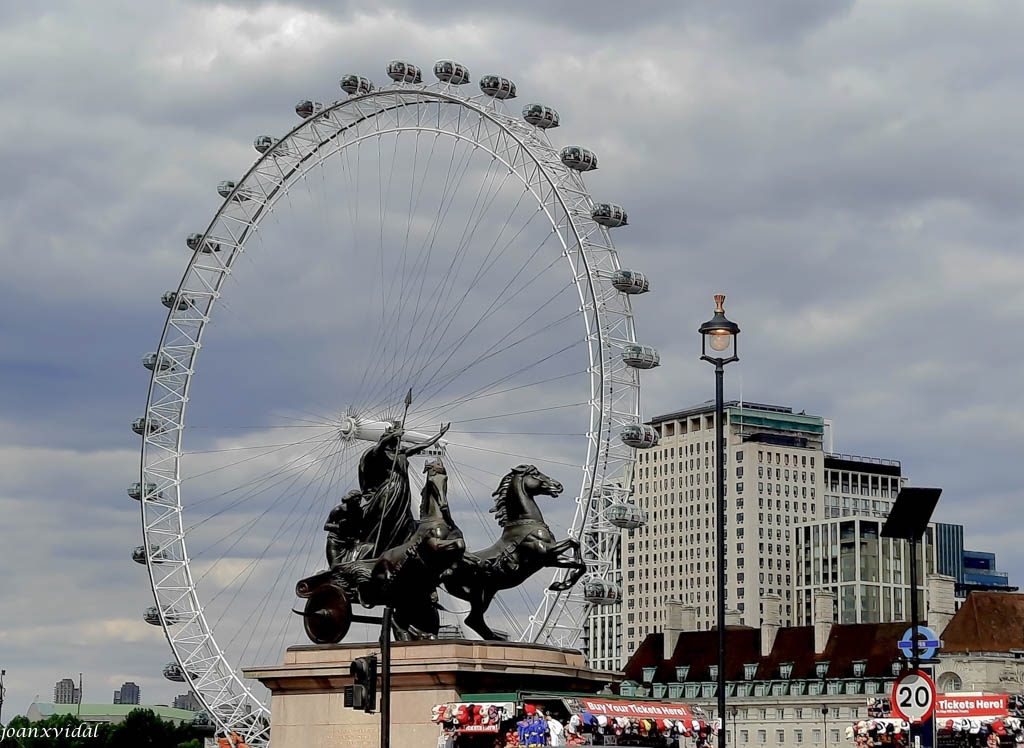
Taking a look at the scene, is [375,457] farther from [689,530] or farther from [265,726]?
[689,530]

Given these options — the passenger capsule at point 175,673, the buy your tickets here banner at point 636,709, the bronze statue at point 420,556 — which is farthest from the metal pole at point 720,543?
the passenger capsule at point 175,673

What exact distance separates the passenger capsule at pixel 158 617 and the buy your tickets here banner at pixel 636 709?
116 feet

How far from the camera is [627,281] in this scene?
5822cm

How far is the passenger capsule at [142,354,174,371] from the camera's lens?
68.9 m

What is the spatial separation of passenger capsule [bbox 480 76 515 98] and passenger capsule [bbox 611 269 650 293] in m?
7.65

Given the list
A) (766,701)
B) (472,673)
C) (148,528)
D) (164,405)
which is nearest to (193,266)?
(164,405)

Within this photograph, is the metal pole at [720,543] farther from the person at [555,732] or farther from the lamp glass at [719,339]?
the person at [555,732]

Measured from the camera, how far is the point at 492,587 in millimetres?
40625

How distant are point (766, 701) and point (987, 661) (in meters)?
13.4

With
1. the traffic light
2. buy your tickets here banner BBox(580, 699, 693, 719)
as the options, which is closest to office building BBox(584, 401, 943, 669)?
buy your tickets here banner BBox(580, 699, 693, 719)

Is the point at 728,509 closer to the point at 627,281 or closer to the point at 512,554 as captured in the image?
the point at 627,281

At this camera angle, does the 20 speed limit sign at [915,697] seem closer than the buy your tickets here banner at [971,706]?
Yes

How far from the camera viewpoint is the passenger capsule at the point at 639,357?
190 ft

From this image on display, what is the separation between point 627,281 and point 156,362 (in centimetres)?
→ 2153
